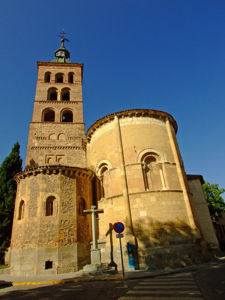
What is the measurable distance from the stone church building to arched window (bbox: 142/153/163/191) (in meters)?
0.07

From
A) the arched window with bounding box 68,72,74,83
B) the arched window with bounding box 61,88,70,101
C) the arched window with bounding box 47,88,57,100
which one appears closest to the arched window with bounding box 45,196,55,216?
the arched window with bounding box 47,88,57,100

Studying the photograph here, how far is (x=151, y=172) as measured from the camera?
13805 millimetres

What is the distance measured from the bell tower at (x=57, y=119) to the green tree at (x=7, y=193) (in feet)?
7.81

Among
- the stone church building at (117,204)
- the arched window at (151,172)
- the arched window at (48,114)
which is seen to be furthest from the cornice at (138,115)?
the arched window at (48,114)

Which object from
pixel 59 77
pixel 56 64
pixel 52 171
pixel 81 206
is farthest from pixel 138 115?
pixel 56 64

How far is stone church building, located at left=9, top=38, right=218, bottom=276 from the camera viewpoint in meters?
11.6

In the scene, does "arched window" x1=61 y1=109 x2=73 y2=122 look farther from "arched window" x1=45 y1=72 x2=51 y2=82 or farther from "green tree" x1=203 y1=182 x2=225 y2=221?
"green tree" x1=203 y1=182 x2=225 y2=221

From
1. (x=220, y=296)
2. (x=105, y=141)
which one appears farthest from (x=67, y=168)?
(x=220, y=296)

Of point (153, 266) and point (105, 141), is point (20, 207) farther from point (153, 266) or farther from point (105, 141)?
point (153, 266)

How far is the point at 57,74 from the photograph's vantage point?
2884cm

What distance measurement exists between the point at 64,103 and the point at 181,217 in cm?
1992

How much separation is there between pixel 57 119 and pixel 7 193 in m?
10.1

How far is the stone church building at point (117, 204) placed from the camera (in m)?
11.6

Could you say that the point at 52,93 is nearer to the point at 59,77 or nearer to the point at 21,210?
the point at 59,77
